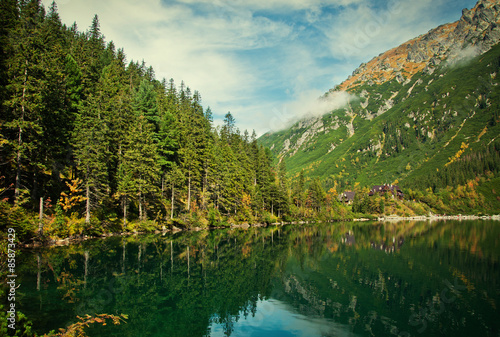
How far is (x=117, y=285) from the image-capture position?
63.3ft

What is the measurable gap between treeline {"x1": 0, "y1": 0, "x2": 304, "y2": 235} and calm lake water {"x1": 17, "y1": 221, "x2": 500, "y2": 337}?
1105cm

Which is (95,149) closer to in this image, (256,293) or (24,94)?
(24,94)

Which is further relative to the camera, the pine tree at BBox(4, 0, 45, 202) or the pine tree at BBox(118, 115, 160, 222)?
the pine tree at BBox(118, 115, 160, 222)

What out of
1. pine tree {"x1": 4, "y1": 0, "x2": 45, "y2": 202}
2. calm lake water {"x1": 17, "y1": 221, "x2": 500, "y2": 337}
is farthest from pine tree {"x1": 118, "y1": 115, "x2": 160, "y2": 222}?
pine tree {"x1": 4, "y1": 0, "x2": 45, "y2": 202}

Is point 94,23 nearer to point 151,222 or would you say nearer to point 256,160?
point 256,160

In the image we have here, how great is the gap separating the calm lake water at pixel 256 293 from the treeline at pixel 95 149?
11.1 m

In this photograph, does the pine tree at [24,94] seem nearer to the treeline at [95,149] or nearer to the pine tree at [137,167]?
the treeline at [95,149]

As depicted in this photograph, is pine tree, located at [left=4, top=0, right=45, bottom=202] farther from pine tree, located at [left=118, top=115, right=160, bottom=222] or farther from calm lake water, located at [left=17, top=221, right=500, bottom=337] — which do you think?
pine tree, located at [left=118, top=115, right=160, bottom=222]

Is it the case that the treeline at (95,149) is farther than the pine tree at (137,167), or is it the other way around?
the pine tree at (137,167)

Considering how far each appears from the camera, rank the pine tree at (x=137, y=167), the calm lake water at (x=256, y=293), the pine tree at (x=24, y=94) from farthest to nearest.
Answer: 1. the pine tree at (x=137, y=167)
2. the pine tree at (x=24, y=94)
3. the calm lake water at (x=256, y=293)

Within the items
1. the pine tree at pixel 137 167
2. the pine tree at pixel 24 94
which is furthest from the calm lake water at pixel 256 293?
the pine tree at pixel 137 167

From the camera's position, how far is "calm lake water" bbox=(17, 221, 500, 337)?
1402 centimetres

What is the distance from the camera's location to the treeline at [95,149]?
3058 centimetres

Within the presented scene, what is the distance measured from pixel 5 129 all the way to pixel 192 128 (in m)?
40.6
